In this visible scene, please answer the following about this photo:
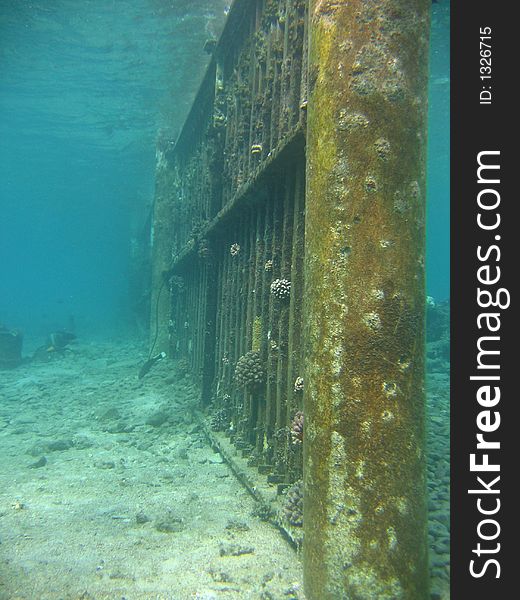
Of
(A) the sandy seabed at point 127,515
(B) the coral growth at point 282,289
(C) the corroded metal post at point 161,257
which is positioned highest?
(C) the corroded metal post at point 161,257

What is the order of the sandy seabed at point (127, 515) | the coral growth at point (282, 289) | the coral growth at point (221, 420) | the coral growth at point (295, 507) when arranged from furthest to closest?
the coral growth at point (221, 420) → the coral growth at point (282, 289) → the coral growth at point (295, 507) → the sandy seabed at point (127, 515)

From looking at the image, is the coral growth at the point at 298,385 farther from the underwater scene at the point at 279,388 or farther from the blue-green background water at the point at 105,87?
the blue-green background water at the point at 105,87

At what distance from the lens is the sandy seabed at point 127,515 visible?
110 inches

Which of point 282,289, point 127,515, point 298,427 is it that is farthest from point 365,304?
point 127,515

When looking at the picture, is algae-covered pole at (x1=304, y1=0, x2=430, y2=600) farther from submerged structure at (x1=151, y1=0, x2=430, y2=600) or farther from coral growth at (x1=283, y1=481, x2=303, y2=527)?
coral growth at (x1=283, y1=481, x2=303, y2=527)

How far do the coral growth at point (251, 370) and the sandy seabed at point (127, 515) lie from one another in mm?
1097

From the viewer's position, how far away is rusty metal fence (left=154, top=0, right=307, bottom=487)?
404 cm

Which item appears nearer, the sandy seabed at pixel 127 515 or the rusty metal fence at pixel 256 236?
the sandy seabed at pixel 127 515

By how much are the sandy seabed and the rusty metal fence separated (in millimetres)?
652

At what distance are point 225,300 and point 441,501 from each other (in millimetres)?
4058

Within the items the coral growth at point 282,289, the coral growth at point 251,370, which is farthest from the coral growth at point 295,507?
the coral growth at point 282,289

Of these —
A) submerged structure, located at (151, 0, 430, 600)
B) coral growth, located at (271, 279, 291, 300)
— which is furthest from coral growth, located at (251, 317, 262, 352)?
submerged structure, located at (151, 0, 430, 600)

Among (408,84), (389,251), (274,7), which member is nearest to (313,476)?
(389,251)

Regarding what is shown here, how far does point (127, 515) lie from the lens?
4.02 m
